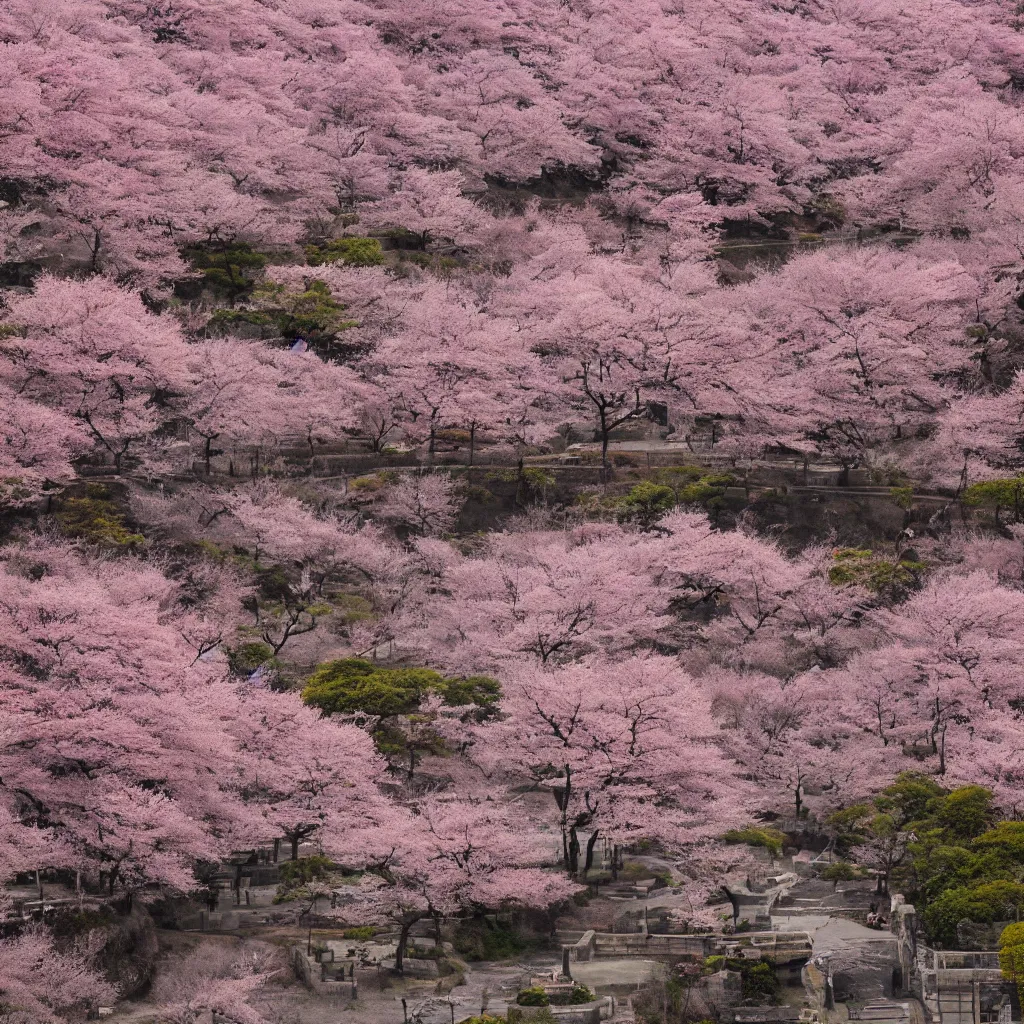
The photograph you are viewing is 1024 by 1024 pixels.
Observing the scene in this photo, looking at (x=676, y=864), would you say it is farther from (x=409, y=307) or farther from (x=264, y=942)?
(x=409, y=307)

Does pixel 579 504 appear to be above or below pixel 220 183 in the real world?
below

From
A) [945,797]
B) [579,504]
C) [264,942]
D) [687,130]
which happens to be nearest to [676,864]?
[945,797]

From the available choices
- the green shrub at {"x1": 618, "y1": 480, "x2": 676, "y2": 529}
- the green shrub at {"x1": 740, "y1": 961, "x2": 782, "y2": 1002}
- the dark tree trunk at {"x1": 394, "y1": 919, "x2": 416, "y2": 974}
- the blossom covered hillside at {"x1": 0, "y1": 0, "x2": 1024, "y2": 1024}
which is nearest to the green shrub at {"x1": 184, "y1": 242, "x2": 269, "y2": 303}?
the blossom covered hillside at {"x1": 0, "y1": 0, "x2": 1024, "y2": 1024}

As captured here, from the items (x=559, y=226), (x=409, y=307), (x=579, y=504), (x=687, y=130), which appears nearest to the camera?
(x=579, y=504)

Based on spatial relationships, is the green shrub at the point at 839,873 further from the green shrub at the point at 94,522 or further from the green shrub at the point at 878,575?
the green shrub at the point at 94,522

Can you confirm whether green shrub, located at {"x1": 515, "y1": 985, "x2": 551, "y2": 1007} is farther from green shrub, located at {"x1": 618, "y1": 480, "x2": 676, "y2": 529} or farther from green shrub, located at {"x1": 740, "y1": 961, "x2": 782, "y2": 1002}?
green shrub, located at {"x1": 618, "y1": 480, "x2": 676, "y2": 529}

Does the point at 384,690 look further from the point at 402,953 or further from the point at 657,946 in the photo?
the point at 657,946
